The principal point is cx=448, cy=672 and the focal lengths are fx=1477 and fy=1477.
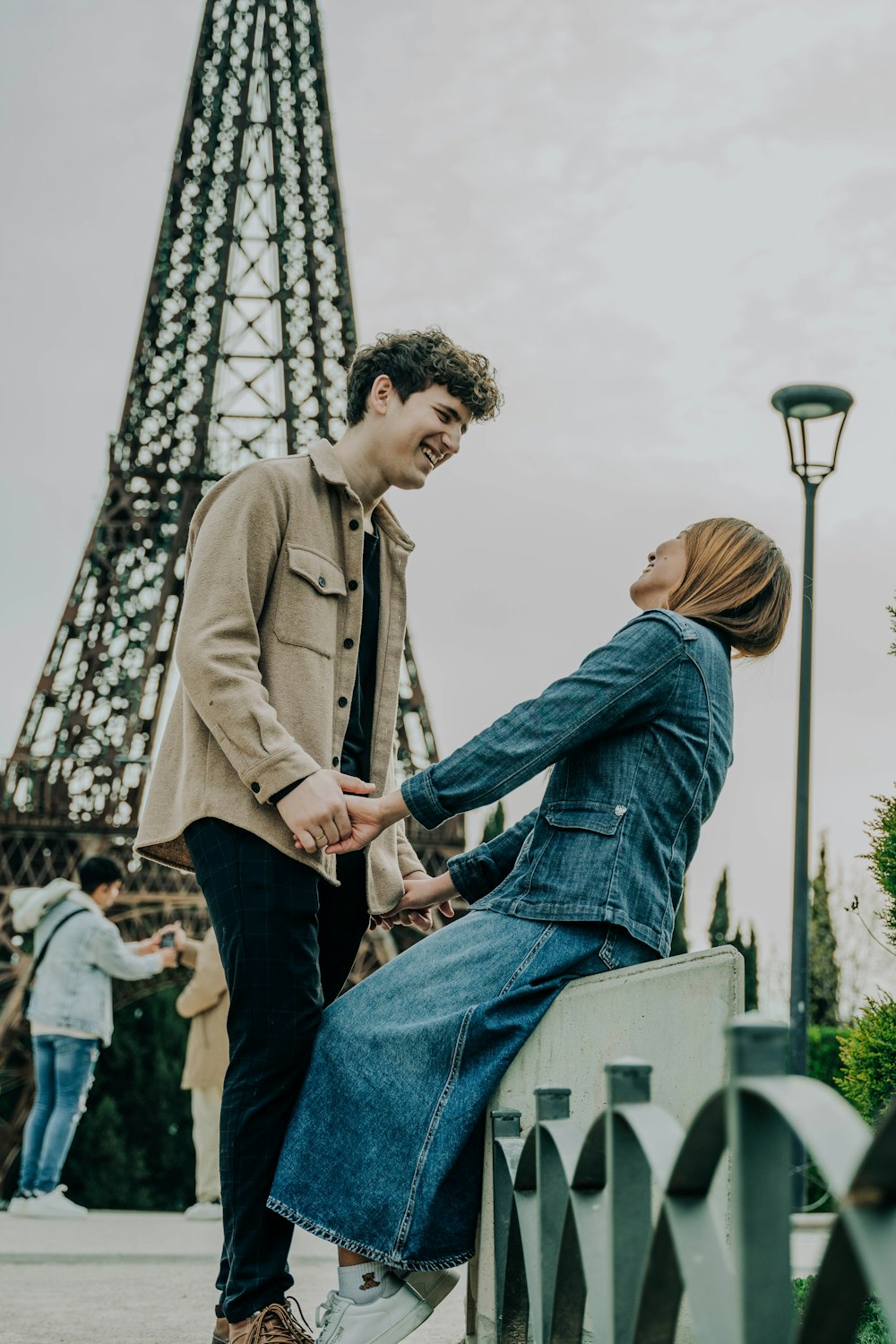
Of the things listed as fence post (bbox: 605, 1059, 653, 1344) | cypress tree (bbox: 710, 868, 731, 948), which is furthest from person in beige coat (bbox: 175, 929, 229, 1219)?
cypress tree (bbox: 710, 868, 731, 948)

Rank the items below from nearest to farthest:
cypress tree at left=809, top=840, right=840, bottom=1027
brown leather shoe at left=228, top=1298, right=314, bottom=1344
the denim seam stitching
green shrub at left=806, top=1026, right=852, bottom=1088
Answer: the denim seam stitching → brown leather shoe at left=228, top=1298, right=314, bottom=1344 → green shrub at left=806, top=1026, right=852, bottom=1088 → cypress tree at left=809, top=840, right=840, bottom=1027

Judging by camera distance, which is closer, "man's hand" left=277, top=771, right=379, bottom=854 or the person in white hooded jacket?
"man's hand" left=277, top=771, right=379, bottom=854

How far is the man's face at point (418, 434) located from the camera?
3023 mm

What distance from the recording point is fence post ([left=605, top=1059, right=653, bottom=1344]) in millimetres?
1308

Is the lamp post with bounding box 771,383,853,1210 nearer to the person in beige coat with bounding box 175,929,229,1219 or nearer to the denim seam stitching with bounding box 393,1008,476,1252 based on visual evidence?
the person in beige coat with bounding box 175,929,229,1219

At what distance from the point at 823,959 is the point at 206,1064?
16868mm

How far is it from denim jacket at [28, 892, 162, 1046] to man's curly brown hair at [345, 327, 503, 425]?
4.62 metres

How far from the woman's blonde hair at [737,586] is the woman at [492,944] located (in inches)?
0.4

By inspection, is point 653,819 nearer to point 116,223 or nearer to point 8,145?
point 8,145

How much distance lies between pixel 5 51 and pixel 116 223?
184 inches

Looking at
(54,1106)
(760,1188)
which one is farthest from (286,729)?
(54,1106)

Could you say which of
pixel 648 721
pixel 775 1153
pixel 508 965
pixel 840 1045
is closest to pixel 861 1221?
pixel 775 1153

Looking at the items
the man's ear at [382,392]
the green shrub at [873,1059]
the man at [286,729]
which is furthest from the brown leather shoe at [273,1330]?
the green shrub at [873,1059]

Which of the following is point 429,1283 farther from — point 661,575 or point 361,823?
point 661,575
